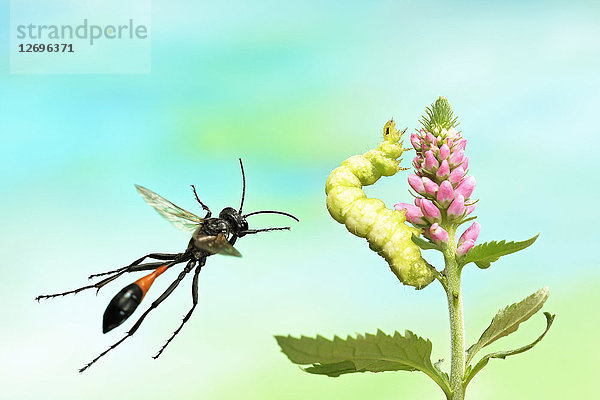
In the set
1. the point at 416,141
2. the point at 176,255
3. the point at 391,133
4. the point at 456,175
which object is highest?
the point at 391,133

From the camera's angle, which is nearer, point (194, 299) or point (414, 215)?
point (414, 215)

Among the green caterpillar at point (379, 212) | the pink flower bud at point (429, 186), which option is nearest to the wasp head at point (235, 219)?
the green caterpillar at point (379, 212)

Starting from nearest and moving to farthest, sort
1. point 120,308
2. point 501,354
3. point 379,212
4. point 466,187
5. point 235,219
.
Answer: point 501,354, point 466,187, point 379,212, point 120,308, point 235,219

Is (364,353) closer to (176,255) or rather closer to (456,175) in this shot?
(456,175)

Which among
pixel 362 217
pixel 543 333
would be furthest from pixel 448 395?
pixel 362 217

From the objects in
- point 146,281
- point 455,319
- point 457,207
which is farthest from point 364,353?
point 146,281

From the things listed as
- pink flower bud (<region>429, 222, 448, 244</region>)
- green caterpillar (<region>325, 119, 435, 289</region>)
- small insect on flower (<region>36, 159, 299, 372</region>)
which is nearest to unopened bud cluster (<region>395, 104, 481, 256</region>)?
pink flower bud (<region>429, 222, 448, 244</region>)

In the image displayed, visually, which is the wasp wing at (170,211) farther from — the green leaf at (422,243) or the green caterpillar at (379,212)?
the green leaf at (422,243)

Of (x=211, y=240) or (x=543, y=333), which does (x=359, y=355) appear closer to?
(x=543, y=333)
